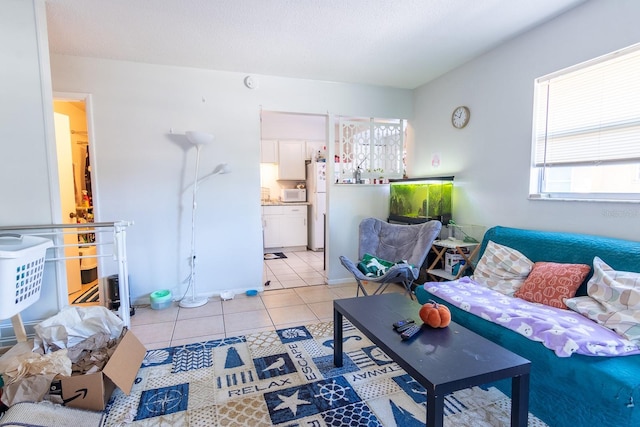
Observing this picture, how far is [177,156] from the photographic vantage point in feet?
10.8

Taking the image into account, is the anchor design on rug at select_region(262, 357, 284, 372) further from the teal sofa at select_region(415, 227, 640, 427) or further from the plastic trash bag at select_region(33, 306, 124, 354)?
the teal sofa at select_region(415, 227, 640, 427)

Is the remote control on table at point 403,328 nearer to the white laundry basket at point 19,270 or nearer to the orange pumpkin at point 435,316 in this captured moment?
the orange pumpkin at point 435,316

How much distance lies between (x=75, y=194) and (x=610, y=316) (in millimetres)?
5401

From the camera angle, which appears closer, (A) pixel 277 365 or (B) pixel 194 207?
(A) pixel 277 365

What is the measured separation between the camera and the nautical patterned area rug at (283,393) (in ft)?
5.34

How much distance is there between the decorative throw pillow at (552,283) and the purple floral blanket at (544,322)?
6 cm

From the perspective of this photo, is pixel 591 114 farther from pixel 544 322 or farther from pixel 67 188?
pixel 67 188

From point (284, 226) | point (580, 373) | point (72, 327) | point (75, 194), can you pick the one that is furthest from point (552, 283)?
point (75, 194)

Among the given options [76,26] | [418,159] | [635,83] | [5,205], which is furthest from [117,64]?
[635,83]

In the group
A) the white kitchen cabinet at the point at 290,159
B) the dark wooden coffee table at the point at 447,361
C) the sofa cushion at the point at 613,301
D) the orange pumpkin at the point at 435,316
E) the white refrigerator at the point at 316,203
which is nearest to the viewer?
the dark wooden coffee table at the point at 447,361

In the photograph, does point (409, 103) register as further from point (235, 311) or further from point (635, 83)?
point (235, 311)

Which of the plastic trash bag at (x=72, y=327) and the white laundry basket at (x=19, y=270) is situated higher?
the white laundry basket at (x=19, y=270)

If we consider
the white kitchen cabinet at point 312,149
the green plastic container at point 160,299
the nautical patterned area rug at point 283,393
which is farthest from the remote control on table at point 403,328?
the white kitchen cabinet at point 312,149

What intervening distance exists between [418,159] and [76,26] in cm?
355
